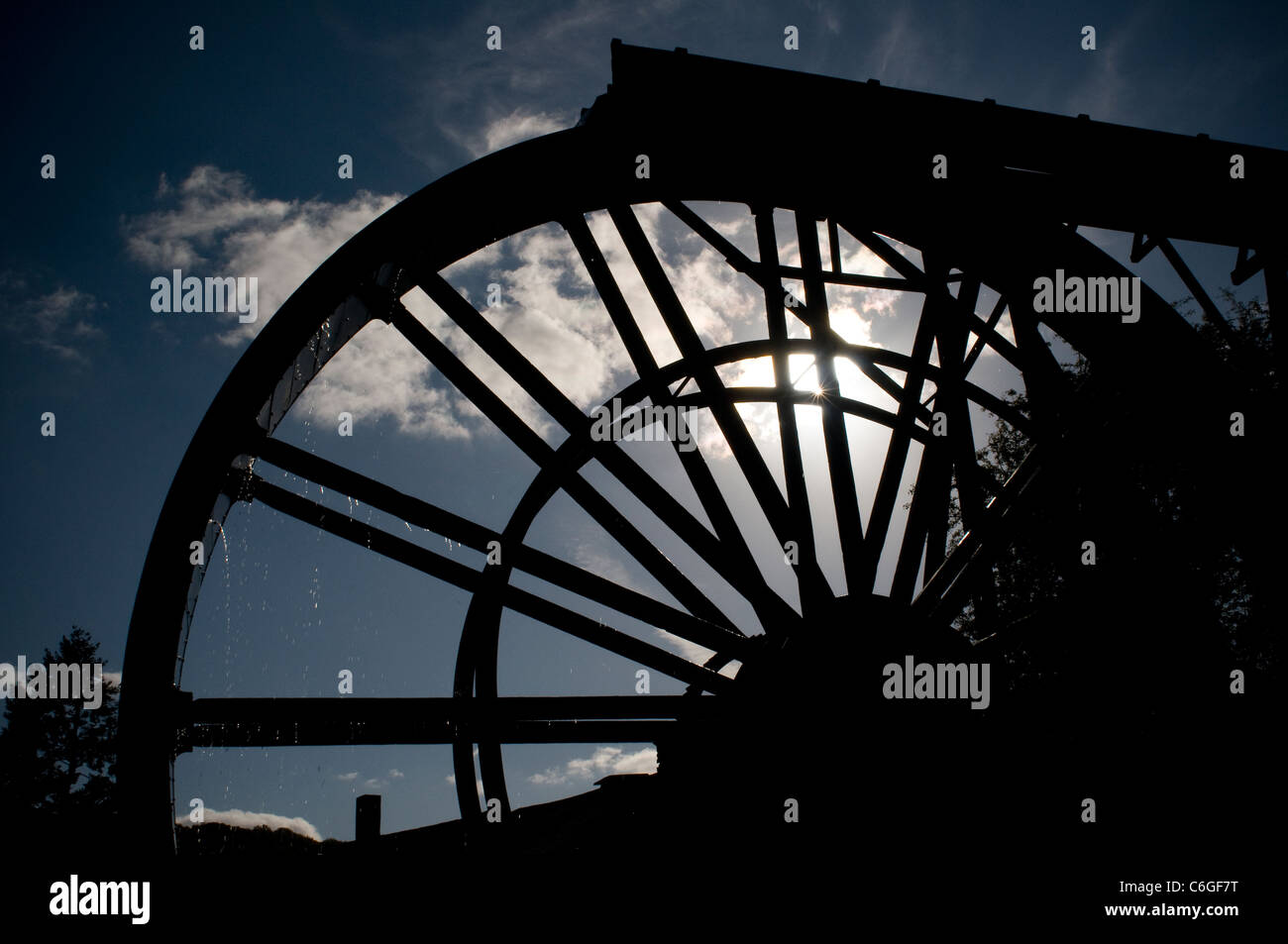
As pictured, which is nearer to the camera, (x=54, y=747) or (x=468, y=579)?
(x=468, y=579)

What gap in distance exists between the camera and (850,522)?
18.0ft

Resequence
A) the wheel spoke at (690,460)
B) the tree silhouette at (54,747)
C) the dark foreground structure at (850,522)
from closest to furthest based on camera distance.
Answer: the dark foreground structure at (850,522) → the wheel spoke at (690,460) → the tree silhouette at (54,747)

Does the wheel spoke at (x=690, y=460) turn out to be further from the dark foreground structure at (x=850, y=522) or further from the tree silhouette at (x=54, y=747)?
the tree silhouette at (x=54, y=747)

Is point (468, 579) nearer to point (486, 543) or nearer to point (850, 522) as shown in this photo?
point (486, 543)

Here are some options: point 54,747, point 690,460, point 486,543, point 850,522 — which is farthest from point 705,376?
point 54,747

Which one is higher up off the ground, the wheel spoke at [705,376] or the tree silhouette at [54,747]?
the wheel spoke at [705,376]

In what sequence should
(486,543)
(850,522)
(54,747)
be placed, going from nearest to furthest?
1. (486,543)
2. (850,522)
3. (54,747)

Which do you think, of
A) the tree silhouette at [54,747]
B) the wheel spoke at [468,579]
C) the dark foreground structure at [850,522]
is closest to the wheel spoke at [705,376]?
the dark foreground structure at [850,522]

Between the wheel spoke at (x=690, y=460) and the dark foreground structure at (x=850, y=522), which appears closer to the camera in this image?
the dark foreground structure at (x=850, y=522)

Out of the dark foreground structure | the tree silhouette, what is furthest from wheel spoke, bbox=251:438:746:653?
the tree silhouette

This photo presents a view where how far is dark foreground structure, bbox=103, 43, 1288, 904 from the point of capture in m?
4.59

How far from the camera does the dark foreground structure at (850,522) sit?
459cm
